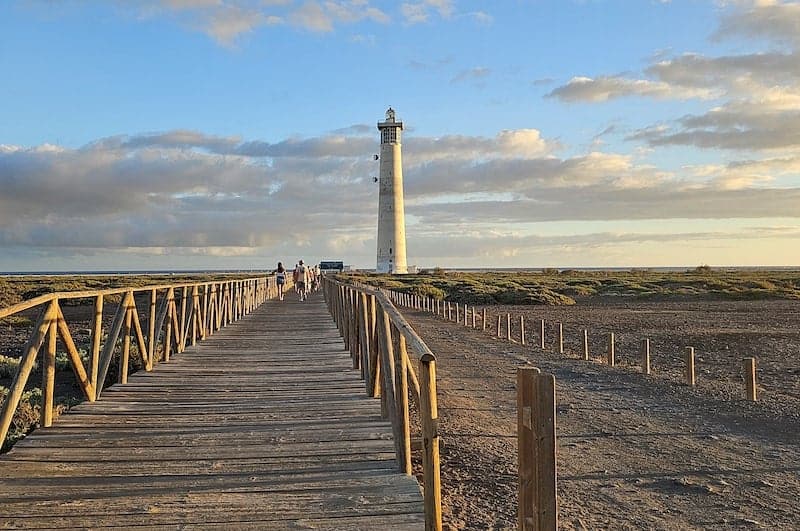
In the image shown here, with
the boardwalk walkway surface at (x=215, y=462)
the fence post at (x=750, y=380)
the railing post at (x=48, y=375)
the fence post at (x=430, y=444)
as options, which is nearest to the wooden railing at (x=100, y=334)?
the railing post at (x=48, y=375)

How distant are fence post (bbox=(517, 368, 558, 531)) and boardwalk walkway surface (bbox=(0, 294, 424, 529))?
1.14 metres

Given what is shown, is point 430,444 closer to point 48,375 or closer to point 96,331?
point 48,375

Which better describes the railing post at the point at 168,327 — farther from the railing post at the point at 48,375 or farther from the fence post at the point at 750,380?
the fence post at the point at 750,380

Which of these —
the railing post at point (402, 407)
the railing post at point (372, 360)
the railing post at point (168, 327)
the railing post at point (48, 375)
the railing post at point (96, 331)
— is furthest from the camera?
the railing post at point (168, 327)

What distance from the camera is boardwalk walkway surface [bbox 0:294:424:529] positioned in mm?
4043

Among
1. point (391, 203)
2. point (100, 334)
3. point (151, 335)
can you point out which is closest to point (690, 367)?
point (151, 335)

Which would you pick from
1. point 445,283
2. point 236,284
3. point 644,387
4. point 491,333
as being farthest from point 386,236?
point 644,387

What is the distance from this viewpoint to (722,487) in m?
6.32

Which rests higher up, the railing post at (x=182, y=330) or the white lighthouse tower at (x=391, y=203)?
the white lighthouse tower at (x=391, y=203)

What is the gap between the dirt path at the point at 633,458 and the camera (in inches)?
213

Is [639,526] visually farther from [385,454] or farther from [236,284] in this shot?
[236,284]

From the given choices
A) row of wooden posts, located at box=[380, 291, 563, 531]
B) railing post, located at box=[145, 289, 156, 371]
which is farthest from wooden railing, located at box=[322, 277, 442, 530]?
railing post, located at box=[145, 289, 156, 371]

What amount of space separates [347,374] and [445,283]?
4943 centimetres

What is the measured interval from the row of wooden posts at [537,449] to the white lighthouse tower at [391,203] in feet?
177
